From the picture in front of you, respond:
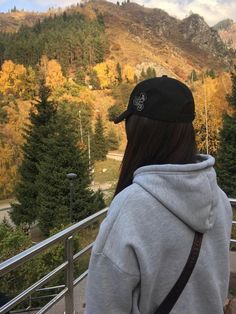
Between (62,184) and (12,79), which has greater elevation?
(12,79)

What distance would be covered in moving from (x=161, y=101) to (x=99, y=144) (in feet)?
244

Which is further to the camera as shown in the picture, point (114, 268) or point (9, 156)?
point (9, 156)

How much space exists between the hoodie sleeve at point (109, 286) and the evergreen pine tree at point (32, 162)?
32.5 meters

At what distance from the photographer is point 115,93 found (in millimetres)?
107938

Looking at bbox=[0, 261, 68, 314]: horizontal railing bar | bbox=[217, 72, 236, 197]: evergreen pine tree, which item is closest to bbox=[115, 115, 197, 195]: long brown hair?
bbox=[0, 261, 68, 314]: horizontal railing bar

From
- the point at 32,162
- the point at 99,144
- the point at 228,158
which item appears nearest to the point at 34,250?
the point at 228,158

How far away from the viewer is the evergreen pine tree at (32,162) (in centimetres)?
3372

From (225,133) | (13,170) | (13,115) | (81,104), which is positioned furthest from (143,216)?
(81,104)

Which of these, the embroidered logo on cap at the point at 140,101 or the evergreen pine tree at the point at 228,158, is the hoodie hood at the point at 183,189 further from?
the evergreen pine tree at the point at 228,158

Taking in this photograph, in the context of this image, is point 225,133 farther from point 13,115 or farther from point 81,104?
point 81,104

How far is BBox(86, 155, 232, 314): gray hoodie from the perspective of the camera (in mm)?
1241

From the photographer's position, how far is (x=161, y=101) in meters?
1.36

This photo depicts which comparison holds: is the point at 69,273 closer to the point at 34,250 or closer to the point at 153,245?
the point at 34,250

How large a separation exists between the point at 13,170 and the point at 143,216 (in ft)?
153
